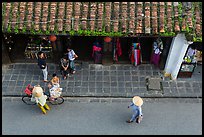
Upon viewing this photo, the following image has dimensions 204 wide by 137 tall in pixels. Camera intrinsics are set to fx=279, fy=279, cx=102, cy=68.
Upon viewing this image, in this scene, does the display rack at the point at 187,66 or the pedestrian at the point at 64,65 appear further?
the pedestrian at the point at 64,65

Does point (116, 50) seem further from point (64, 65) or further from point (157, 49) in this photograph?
point (64, 65)

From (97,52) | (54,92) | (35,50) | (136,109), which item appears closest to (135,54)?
(97,52)

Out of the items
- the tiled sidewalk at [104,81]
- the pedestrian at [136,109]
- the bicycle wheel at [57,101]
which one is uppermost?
the tiled sidewalk at [104,81]

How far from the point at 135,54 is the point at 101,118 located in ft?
11.9

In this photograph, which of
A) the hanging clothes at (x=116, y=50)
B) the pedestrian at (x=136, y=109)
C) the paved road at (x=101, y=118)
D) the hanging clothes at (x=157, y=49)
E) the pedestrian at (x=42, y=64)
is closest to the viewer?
the pedestrian at (x=136, y=109)

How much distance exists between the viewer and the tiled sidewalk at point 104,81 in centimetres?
1328

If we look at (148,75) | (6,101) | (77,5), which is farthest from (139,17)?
(6,101)

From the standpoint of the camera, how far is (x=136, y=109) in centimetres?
1134

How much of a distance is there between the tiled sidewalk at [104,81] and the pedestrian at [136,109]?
1.46 m

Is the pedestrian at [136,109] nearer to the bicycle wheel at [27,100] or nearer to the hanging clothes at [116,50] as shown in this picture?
the hanging clothes at [116,50]

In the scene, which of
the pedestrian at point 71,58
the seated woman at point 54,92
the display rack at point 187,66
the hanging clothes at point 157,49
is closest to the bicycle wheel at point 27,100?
the seated woman at point 54,92

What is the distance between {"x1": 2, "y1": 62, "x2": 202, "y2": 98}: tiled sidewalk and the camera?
43.6 ft

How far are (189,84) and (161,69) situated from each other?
61.0 inches

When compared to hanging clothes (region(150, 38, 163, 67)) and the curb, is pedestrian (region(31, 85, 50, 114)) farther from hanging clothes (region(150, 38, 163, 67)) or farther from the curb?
hanging clothes (region(150, 38, 163, 67))
